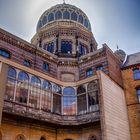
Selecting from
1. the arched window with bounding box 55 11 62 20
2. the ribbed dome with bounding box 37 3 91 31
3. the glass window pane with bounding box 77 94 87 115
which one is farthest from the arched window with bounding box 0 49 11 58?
the arched window with bounding box 55 11 62 20

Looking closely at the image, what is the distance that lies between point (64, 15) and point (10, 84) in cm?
2170

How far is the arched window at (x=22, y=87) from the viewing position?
911 inches

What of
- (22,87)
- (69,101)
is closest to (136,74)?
(69,101)

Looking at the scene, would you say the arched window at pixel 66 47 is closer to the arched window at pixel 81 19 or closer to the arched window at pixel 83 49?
the arched window at pixel 83 49

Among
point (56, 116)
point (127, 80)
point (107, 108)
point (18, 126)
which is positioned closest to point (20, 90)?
point (18, 126)

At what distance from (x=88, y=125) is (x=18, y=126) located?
25.5 feet

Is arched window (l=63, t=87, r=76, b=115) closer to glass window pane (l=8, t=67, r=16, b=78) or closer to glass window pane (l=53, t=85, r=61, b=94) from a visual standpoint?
glass window pane (l=53, t=85, r=61, b=94)

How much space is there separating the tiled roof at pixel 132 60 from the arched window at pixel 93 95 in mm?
6933

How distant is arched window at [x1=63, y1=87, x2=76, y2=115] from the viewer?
26847 millimetres

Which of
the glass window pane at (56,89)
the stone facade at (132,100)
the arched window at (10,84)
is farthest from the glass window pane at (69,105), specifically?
the arched window at (10,84)

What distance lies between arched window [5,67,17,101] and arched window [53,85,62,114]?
571cm

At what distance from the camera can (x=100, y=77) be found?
24.5 m

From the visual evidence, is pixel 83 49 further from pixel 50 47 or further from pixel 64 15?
pixel 64 15

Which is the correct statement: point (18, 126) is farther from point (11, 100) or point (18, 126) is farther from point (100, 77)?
point (100, 77)
